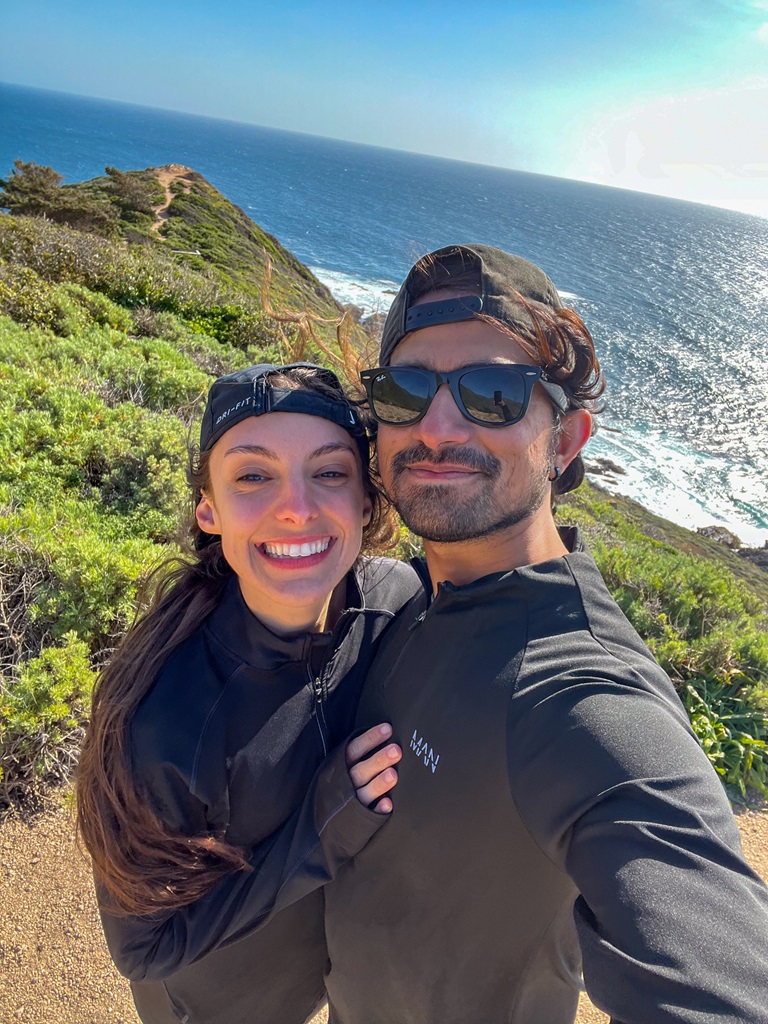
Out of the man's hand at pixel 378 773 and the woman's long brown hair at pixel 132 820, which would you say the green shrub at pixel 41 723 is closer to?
the woman's long brown hair at pixel 132 820

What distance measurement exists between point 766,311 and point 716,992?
7732 centimetres

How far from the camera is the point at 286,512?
1798mm

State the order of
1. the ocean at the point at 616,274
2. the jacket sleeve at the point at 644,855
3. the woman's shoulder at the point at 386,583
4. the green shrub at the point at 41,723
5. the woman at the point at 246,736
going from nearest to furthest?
the jacket sleeve at the point at 644,855 → the woman at the point at 246,736 → the woman's shoulder at the point at 386,583 → the green shrub at the point at 41,723 → the ocean at the point at 616,274

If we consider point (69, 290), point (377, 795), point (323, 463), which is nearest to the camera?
point (377, 795)

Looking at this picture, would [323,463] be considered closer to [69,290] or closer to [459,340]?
[459,340]

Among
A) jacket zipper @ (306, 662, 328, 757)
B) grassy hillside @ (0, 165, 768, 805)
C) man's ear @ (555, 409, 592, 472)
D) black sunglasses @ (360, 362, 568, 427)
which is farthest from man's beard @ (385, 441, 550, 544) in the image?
grassy hillside @ (0, 165, 768, 805)

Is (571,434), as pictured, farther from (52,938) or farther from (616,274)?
(616,274)

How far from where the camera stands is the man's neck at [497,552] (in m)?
1.85

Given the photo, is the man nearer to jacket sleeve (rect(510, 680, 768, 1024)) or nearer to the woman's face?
jacket sleeve (rect(510, 680, 768, 1024))

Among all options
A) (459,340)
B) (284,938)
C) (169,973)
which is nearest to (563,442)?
(459,340)

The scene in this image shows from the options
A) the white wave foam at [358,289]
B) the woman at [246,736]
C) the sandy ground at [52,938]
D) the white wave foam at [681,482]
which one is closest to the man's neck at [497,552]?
the woman at [246,736]

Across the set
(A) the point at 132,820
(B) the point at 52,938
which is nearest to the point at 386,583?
(A) the point at 132,820

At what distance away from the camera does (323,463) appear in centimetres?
194

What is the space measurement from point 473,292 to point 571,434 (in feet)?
2.08
